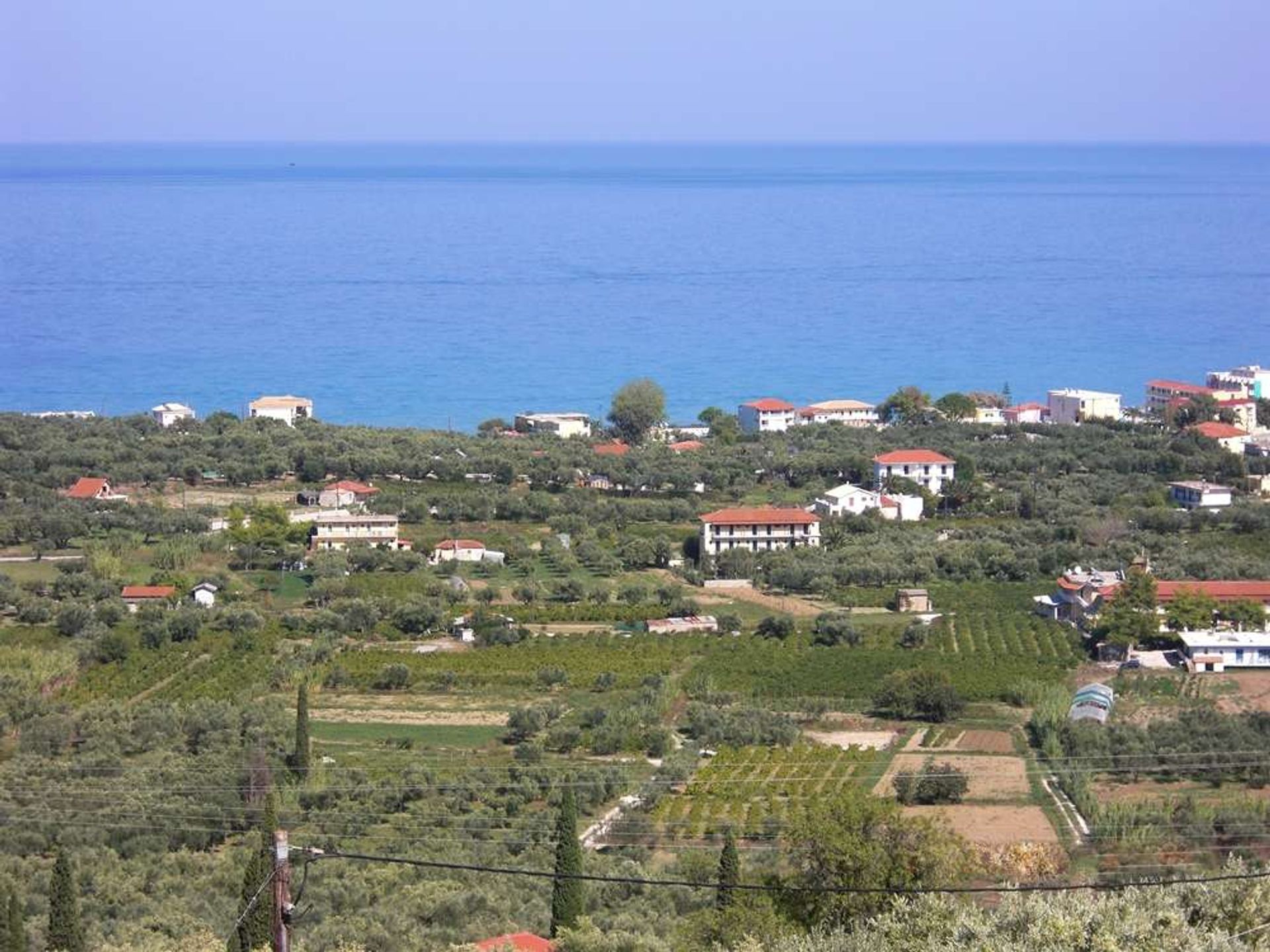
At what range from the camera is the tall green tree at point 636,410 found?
124 feet

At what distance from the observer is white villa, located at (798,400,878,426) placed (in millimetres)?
40594

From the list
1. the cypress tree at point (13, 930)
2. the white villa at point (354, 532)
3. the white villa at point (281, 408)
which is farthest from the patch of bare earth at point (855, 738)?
the white villa at point (281, 408)

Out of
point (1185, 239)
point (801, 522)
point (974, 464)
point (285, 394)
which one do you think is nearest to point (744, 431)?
point (974, 464)

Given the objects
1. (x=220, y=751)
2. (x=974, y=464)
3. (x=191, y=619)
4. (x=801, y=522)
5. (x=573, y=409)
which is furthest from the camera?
(x=573, y=409)

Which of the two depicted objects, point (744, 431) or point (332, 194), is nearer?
point (744, 431)

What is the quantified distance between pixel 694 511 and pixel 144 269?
5279 cm

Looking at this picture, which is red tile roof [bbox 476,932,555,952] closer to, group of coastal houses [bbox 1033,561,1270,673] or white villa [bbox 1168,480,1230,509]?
group of coastal houses [bbox 1033,561,1270,673]

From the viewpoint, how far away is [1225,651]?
21375mm

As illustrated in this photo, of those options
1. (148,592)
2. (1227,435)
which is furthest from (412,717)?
(1227,435)

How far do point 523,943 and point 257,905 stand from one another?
66.2 inches

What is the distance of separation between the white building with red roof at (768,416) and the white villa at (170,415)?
475 inches

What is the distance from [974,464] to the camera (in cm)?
3353

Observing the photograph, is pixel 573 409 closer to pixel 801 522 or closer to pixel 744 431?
pixel 744 431

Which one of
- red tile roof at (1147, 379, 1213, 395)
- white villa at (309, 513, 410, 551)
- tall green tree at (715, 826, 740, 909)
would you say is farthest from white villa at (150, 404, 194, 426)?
tall green tree at (715, 826, 740, 909)
